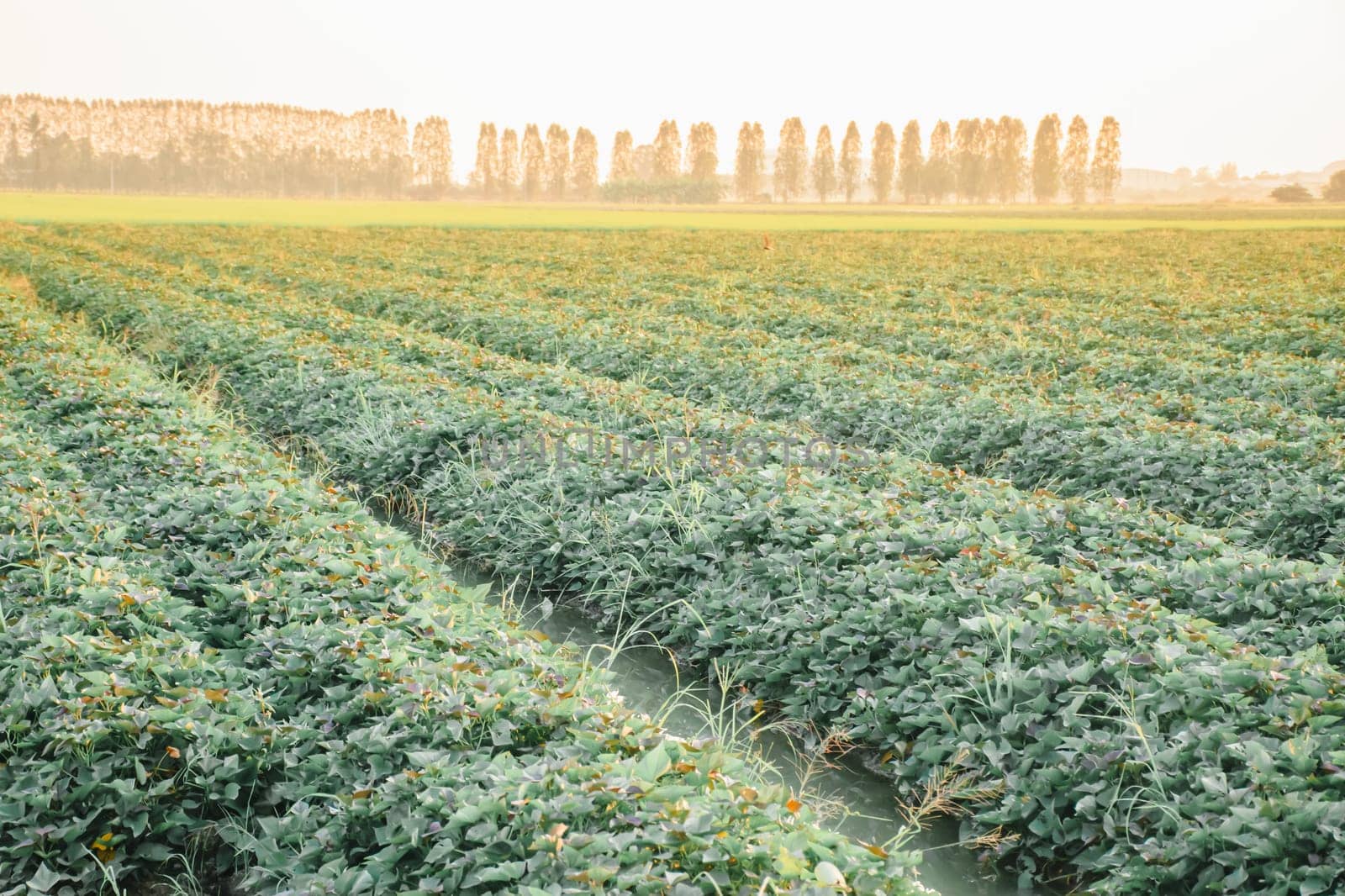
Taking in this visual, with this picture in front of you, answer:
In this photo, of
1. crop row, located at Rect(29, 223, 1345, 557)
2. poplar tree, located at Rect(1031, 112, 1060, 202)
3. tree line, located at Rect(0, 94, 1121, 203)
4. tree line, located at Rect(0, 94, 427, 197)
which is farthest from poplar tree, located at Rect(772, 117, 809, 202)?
crop row, located at Rect(29, 223, 1345, 557)

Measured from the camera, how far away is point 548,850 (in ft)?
10.3

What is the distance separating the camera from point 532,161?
113 metres

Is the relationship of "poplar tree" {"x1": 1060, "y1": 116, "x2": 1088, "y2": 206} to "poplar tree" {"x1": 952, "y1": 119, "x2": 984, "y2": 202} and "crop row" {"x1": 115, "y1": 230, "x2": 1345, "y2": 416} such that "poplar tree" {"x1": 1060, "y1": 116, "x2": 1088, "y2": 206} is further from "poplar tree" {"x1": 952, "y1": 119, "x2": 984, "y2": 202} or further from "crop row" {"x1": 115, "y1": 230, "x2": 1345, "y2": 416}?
"crop row" {"x1": 115, "y1": 230, "x2": 1345, "y2": 416}

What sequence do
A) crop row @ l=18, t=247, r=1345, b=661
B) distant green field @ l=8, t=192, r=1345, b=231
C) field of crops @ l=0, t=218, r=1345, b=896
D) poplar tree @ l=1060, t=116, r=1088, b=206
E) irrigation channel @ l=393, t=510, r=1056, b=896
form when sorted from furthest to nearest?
poplar tree @ l=1060, t=116, r=1088, b=206 → distant green field @ l=8, t=192, r=1345, b=231 → crop row @ l=18, t=247, r=1345, b=661 → irrigation channel @ l=393, t=510, r=1056, b=896 → field of crops @ l=0, t=218, r=1345, b=896

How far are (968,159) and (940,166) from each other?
316 centimetres

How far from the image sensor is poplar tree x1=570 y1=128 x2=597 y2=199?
4395 inches

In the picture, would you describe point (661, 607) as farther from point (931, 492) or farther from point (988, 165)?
point (988, 165)

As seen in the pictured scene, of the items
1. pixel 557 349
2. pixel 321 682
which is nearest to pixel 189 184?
pixel 557 349

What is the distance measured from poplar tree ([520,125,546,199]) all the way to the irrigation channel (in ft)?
366

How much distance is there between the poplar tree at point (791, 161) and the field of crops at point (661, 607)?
105 metres

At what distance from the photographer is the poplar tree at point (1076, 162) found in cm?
10650

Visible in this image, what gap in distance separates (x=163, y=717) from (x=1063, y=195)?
118 meters

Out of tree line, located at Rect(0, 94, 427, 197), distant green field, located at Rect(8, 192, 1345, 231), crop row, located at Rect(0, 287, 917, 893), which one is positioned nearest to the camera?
crop row, located at Rect(0, 287, 917, 893)

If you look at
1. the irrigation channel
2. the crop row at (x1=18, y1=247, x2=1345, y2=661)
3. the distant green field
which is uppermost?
the distant green field
